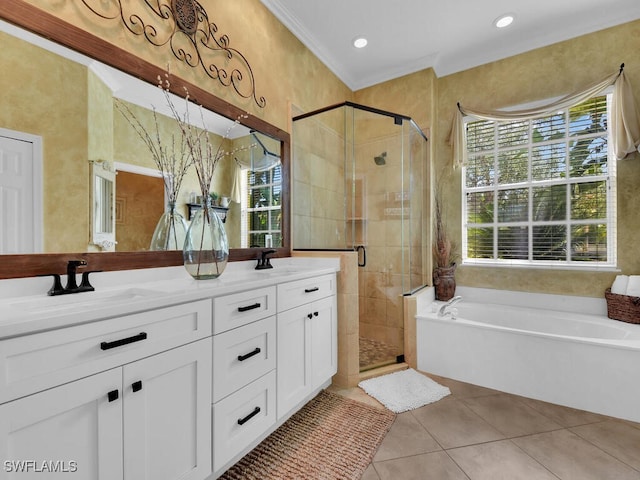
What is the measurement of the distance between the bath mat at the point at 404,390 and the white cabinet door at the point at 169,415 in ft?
4.11

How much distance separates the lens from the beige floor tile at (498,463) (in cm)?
136

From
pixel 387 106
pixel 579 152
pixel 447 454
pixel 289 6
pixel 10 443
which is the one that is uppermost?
pixel 289 6

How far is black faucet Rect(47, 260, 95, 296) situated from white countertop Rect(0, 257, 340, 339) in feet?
0.07

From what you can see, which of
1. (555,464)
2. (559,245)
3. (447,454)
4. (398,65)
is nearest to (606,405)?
(555,464)

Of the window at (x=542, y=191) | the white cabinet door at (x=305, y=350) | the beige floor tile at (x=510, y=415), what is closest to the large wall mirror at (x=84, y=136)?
the white cabinet door at (x=305, y=350)

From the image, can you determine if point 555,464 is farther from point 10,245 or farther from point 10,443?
point 10,245

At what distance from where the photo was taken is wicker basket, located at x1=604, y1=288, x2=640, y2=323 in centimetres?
219

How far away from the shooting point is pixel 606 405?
1802 mm

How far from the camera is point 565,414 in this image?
6.00 feet

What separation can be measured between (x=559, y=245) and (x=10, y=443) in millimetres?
3659

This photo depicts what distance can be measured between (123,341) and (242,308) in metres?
0.49

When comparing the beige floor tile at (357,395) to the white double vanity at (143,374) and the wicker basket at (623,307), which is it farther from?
the wicker basket at (623,307)

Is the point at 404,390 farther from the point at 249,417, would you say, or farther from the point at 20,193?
the point at 20,193

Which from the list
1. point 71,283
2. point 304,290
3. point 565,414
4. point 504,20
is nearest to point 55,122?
point 71,283
